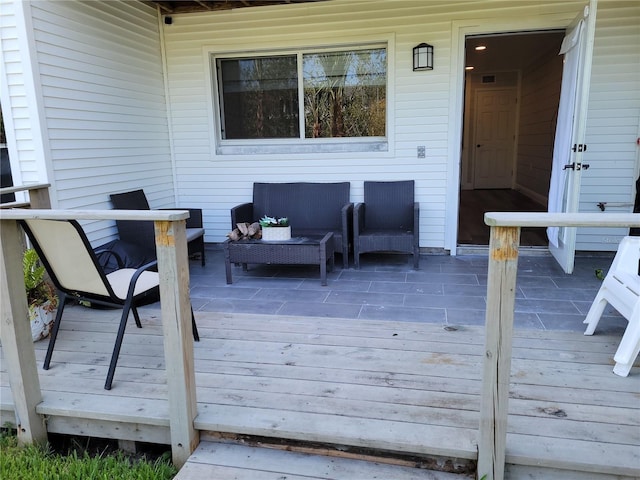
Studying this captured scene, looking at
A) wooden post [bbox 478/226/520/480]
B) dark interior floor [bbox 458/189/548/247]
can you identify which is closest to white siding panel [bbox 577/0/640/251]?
dark interior floor [bbox 458/189/548/247]

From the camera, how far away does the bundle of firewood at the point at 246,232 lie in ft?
13.4

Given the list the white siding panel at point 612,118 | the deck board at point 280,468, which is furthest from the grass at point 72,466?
the white siding panel at point 612,118

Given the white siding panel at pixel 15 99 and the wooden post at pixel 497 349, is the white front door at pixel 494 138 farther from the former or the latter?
the wooden post at pixel 497 349

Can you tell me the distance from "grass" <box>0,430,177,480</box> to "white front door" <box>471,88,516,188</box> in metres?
9.06

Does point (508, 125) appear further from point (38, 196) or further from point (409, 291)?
point (38, 196)

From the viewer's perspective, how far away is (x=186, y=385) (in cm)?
184

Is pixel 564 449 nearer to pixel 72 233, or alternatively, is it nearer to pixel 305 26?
pixel 72 233

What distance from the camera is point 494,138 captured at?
9.55m

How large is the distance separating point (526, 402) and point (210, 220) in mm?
4032

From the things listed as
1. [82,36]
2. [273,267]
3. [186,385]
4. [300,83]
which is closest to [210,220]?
[273,267]

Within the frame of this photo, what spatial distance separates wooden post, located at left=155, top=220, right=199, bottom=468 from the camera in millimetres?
1725

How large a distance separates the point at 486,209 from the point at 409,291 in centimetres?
406

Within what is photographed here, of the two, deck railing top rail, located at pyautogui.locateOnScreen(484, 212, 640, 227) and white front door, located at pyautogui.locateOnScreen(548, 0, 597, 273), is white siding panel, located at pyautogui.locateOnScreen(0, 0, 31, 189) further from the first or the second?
white front door, located at pyautogui.locateOnScreen(548, 0, 597, 273)

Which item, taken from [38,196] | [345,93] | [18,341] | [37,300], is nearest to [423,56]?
[345,93]
